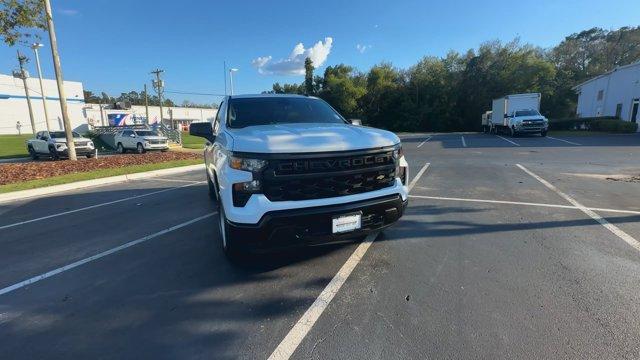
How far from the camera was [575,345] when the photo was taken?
99.2 inches

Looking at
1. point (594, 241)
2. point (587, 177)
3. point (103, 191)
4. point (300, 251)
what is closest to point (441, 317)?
point (300, 251)

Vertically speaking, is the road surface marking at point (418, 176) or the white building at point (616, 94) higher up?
the white building at point (616, 94)

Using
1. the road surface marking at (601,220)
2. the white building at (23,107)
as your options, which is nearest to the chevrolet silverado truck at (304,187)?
the road surface marking at (601,220)

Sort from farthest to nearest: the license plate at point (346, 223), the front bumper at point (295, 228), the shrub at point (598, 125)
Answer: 1. the shrub at point (598, 125)
2. the license plate at point (346, 223)
3. the front bumper at point (295, 228)

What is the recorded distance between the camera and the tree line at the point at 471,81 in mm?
49781

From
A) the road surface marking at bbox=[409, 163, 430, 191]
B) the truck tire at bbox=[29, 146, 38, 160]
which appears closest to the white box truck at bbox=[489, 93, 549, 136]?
the road surface marking at bbox=[409, 163, 430, 191]

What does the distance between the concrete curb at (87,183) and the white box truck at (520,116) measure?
22002mm

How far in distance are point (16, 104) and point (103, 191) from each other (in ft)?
199

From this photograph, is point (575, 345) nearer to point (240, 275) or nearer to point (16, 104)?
point (240, 275)

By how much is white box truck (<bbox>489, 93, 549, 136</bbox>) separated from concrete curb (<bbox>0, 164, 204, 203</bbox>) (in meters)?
22.0

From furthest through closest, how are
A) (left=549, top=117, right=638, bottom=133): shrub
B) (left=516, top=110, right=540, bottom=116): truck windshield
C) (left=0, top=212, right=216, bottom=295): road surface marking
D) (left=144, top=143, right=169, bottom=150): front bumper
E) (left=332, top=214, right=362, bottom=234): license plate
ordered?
(left=516, top=110, right=540, bottom=116): truck windshield → (left=549, top=117, right=638, bottom=133): shrub → (left=144, top=143, right=169, bottom=150): front bumper → (left=0, top=212, right=216, bottom=295): road surface marking → (left=332, top=214, right=362, bottom=234): license plate

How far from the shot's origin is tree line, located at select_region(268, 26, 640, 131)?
4978 cm

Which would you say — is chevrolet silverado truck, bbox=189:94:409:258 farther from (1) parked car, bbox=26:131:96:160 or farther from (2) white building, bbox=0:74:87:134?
(2) white building, bbox=0:74:87:134

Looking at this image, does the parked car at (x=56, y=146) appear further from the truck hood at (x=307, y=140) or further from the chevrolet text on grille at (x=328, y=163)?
the chevrolet text on grille at (x=328, y=163)
